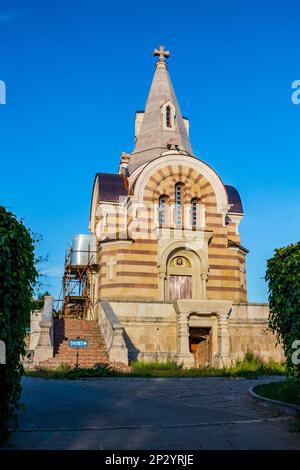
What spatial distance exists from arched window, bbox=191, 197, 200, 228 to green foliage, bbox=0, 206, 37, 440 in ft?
74.9

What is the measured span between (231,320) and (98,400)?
14.2 metres

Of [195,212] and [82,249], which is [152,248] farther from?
[82,249]

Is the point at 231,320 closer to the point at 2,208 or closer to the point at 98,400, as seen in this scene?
the point at 98,400

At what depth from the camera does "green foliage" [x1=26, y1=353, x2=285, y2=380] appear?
18703mm

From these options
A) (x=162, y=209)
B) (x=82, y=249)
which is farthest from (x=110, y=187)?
(x=82, y=249)

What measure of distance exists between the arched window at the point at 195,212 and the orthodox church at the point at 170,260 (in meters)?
0.06

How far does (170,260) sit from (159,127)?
1136 cm

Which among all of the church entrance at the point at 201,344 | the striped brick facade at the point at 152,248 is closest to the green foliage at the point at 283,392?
the church entrance at the point at 201,344

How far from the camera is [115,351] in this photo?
72.9 ft

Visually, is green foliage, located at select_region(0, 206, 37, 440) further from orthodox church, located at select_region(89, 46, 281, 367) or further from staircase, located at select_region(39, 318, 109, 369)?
orthodox church, located at select_region(89, 46, 281, 367)

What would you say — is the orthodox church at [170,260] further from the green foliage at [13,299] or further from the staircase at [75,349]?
the green foliage at [13,299]

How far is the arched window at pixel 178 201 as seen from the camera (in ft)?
101

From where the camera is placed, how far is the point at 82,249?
36.3 m

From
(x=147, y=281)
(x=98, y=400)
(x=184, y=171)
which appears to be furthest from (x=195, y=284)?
(x=98, y=400)
